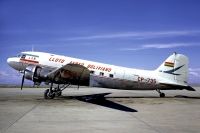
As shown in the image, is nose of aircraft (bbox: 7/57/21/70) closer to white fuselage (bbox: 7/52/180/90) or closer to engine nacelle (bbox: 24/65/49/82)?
white fuselage (bbox: 7/52/180/90)

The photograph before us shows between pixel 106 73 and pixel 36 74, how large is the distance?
6.57m

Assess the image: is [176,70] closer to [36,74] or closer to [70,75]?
[70,75]

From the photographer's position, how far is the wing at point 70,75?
21.4 meters

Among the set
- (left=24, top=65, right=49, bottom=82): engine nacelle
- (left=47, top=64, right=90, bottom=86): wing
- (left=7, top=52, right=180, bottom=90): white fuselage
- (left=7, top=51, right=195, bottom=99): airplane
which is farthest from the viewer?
(left=7, top=52, right=180, bottom=90): white fuselage

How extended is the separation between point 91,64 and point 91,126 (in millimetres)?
14664

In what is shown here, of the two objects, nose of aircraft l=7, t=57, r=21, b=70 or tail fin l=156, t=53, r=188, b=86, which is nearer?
nose of aircraft l=7, t=57, r=21, b=70

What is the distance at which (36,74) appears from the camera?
22.2 m

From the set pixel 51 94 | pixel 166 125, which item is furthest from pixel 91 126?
pixel 51 94

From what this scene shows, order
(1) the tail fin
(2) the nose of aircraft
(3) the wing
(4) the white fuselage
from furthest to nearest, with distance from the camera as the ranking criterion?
(1) the tail fin → (2) the nose of aircraft → (4) the white fuselage → (3) the wing

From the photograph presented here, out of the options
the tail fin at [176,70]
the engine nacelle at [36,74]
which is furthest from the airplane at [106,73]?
the engine nacelle at [36,74]

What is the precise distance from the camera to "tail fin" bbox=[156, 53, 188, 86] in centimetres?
2544

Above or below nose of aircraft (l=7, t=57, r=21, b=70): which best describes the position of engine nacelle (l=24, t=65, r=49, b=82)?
below

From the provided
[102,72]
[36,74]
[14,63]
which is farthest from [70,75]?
[14,63]

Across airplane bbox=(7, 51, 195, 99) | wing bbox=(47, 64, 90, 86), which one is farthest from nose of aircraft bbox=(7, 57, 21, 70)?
wing bbox=(47, 64, 90, 86)
